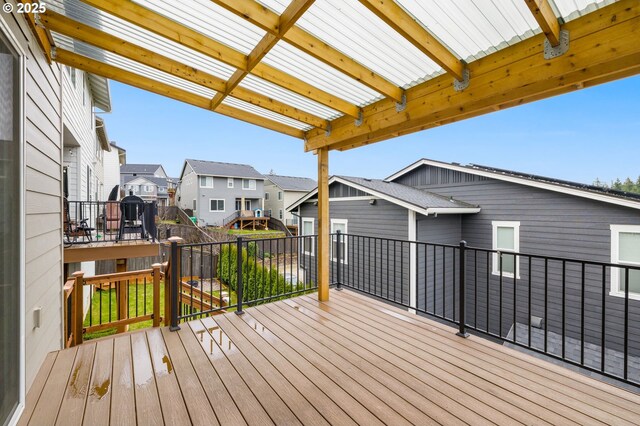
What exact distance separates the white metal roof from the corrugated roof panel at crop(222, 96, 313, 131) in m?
0.47

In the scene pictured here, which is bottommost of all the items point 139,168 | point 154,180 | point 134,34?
point 134,34

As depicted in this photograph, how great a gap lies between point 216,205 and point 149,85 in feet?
67.7

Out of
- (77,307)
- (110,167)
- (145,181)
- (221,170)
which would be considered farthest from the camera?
(145,181)

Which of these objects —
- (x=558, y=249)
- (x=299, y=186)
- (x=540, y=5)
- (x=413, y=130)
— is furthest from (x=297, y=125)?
(x=299, y=186)

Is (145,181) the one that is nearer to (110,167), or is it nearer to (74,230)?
(110,167)

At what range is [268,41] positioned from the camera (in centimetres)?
218

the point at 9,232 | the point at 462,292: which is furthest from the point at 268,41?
the point at 462,292

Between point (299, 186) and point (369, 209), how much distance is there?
19770 mm

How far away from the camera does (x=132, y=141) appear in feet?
181

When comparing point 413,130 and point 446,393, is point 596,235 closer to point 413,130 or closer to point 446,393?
point 413,130

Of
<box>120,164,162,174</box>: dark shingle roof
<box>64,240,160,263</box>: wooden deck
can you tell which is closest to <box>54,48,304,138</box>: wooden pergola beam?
<box>64,240,160,263</box>: wooden deck

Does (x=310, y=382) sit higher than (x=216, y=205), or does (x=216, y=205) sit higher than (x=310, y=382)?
(x=216, y=205)

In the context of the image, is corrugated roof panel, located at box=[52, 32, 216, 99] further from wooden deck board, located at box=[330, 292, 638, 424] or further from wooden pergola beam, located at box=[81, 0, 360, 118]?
wooden deck board, located at box=[330, 292, 638, 424]

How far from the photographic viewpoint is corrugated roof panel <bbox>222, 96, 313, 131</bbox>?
344 centimetres
